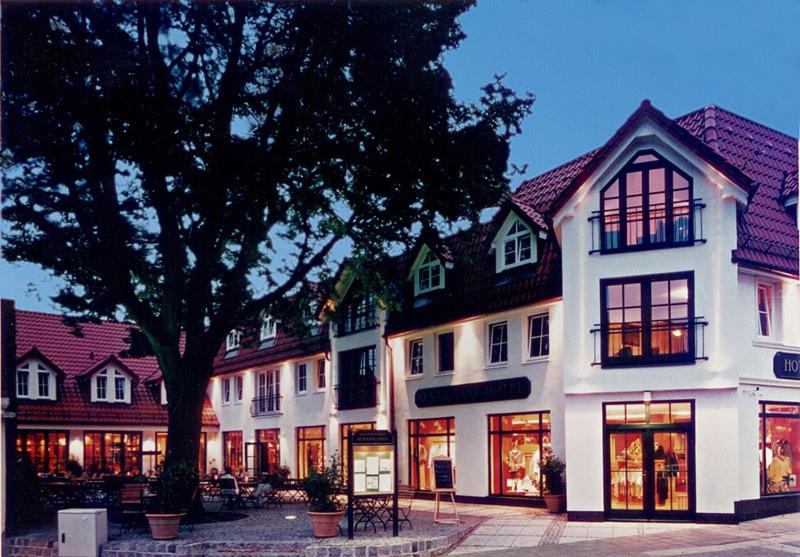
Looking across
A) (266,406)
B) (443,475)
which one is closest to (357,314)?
(266,406)

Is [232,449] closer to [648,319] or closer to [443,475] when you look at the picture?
[443,475]

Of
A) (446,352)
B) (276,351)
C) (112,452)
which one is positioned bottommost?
(112,452)

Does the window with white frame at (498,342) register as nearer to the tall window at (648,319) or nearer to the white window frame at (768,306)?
the tall window at (648,319)

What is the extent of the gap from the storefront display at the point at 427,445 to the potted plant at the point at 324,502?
992 centimetres

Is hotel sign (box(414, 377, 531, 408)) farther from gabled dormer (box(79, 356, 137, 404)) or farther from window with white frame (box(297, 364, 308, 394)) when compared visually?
gabled dormer (box(79, 356, 137, 404))

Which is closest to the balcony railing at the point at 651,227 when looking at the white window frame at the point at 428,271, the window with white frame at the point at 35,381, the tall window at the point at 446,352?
the tall window at the point at 446,352

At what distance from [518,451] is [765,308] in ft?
25.2

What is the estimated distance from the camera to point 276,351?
3897 centimetres

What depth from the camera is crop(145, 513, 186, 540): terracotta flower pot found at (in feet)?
55.9

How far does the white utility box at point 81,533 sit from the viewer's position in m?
16.5

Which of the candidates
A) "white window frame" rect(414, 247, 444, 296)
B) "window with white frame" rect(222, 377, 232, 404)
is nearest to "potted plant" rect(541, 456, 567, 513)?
"white window frame" rect(414, 247, 444, 296)

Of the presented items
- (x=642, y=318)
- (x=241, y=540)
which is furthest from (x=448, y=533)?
(x=642, y=318)

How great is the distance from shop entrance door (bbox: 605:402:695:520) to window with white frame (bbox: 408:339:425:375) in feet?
31.7

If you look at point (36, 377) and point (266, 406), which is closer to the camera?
point (36, 377)
